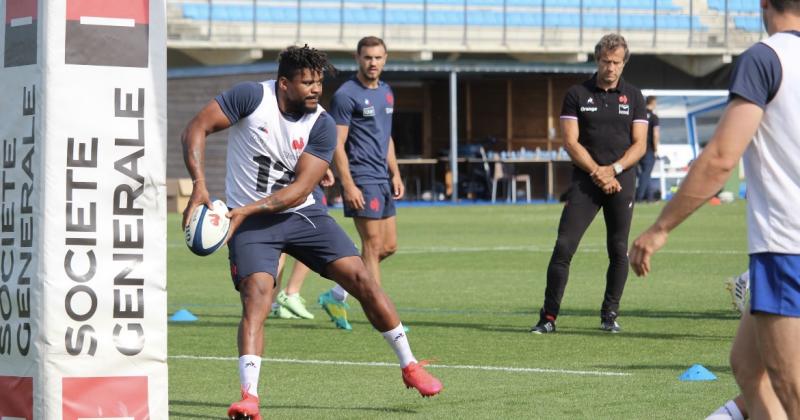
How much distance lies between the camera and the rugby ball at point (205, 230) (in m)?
7.76

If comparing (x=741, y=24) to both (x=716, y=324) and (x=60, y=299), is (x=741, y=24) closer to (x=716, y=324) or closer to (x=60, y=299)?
(x=716, y=324)

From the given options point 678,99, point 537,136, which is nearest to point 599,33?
point 537,136

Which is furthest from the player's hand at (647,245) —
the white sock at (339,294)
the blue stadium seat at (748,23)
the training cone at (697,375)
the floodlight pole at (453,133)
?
the blue stadium seat at (748,23)

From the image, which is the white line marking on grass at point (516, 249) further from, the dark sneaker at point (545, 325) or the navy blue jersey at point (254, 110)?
the navy blue jersey at point (254, 110)

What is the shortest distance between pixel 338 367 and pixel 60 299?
3.87m

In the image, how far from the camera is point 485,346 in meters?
11.2

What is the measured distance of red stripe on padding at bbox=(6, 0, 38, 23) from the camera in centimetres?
645

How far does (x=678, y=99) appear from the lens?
4338cm

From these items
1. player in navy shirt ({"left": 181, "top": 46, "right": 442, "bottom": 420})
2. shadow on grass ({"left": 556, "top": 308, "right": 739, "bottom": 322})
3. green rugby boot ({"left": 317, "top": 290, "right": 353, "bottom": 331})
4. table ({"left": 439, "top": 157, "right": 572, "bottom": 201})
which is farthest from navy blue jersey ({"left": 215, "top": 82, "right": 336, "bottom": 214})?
table ({"left": 439, "top": 157, "right": 572, "bottom": 201})

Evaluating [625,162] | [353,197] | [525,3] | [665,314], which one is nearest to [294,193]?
[353,197]

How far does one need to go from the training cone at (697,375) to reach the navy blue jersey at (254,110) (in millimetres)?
2374

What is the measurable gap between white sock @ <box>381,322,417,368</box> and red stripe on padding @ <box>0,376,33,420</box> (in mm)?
2502

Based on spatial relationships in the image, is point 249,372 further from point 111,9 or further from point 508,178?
point 508,178

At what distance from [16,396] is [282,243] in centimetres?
224
